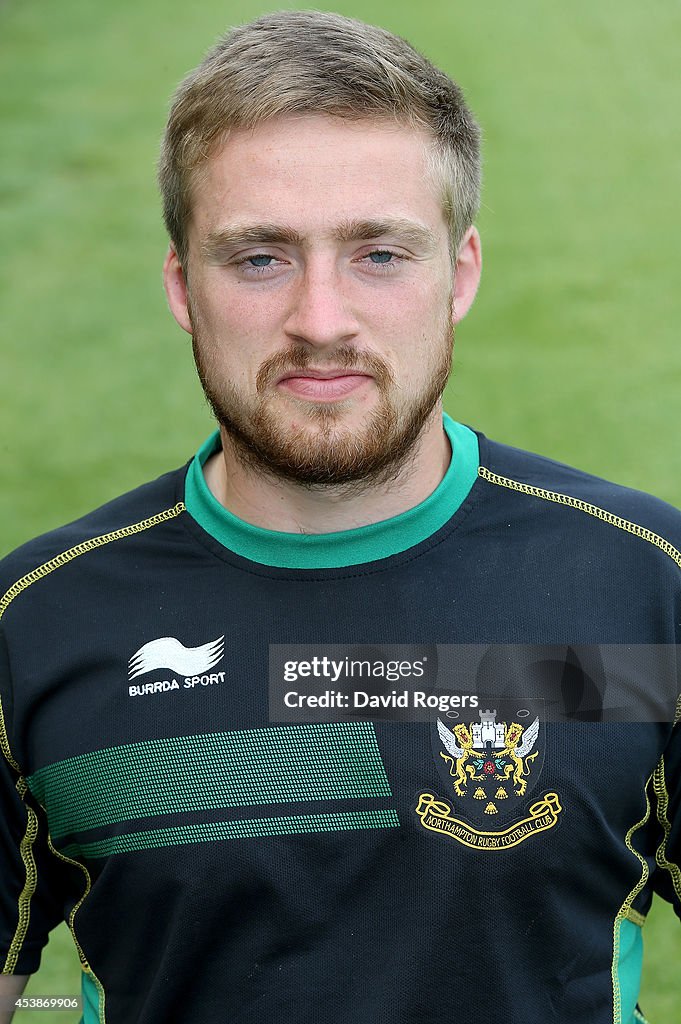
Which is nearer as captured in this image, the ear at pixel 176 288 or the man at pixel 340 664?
the man at pixel 340 664

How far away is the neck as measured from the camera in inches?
60.7

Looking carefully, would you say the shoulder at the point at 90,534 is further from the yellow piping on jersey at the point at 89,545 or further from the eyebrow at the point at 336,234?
the eyebrow at the point at 336,234

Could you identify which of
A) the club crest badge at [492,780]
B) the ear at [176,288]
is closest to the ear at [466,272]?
the ear at [176,288]

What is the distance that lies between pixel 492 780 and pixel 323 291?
0.53 metres

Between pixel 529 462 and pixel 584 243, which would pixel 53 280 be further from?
pixel 529 462

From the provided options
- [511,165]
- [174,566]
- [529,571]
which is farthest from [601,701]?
[511,165]

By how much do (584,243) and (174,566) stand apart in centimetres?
379

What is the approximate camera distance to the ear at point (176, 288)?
166 cm

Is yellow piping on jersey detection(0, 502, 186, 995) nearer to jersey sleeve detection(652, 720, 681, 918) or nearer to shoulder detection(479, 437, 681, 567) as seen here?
shoulder detection(479, 437, 681, 567)

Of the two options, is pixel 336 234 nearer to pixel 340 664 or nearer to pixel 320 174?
pixel 320 174

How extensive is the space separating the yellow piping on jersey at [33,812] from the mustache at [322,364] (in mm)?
220

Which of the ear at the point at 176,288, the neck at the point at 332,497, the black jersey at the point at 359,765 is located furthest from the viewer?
the ear at the point at 176,288

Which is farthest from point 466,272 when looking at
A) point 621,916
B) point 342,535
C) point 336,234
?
point 621,916

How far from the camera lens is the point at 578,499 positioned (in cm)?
161
